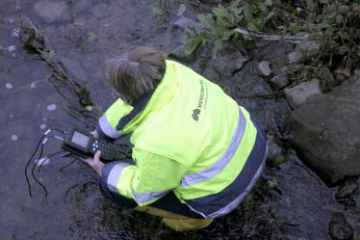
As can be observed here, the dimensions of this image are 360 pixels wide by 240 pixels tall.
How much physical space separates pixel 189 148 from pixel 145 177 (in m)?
0.28

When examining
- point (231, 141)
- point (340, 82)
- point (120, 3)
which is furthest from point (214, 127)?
point (120, 3)

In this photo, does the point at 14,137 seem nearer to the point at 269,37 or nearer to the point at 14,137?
the point at 14,137

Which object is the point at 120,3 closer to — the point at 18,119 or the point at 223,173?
the point at 18,119

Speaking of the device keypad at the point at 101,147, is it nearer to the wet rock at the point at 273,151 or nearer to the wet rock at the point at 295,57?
the wet rock at the point at 273,151

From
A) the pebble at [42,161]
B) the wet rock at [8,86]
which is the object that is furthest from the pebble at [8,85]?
the pebble at [42,161]

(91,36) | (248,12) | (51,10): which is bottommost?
(91,36)

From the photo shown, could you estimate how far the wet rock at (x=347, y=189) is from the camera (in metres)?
3.06

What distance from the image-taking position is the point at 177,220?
2.87 m

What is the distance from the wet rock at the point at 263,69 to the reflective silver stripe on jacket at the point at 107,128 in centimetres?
137

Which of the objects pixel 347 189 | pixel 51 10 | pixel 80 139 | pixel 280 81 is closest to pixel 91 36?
pixel 51 10

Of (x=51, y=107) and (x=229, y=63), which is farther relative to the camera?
(x=229, y=63)

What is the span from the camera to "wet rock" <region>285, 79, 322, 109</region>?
3395mm

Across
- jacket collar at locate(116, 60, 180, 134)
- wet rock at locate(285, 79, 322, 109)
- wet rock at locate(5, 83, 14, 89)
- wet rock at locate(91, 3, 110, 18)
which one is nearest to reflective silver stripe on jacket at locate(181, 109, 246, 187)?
jacket collar at locate(116, 60, 180, 134)

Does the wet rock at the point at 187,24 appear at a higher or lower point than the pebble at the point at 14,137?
higher
